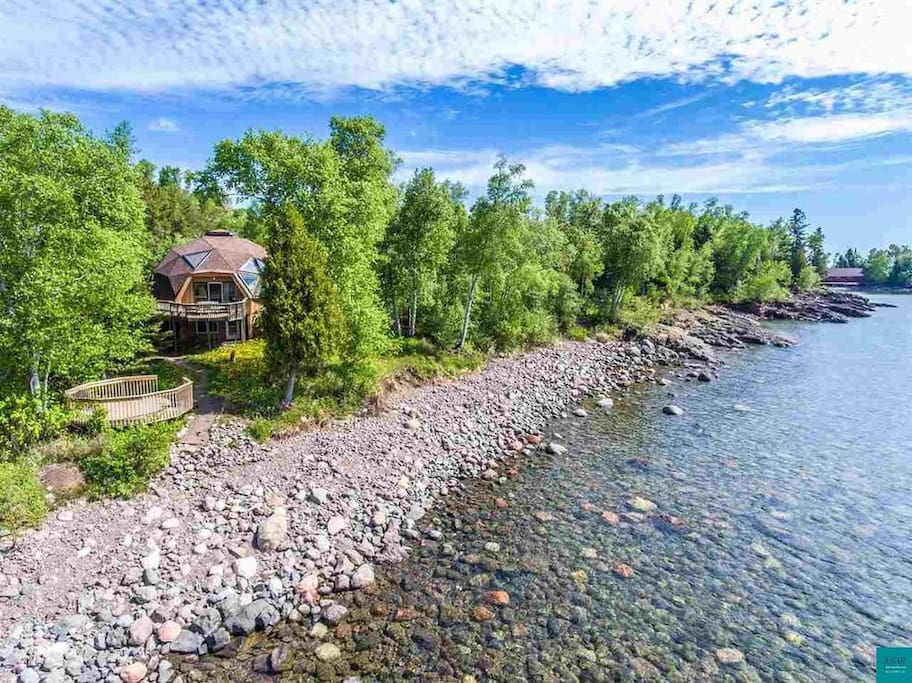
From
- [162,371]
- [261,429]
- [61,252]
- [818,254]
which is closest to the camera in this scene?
[61,252]

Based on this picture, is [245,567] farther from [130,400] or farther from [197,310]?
[197,310]

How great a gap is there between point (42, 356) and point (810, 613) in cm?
2298

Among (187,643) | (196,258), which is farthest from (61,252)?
(196,258)

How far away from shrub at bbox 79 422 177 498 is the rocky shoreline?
1.41ft

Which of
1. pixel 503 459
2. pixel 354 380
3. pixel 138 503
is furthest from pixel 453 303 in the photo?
pixel 138 503

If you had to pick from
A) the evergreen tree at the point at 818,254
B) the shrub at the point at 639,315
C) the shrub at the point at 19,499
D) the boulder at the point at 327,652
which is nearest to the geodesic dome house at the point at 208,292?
the shrub at the point at 19,499

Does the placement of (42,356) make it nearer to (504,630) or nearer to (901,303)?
(504,630)

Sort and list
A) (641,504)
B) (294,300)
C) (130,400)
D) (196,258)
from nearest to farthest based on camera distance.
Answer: (130,400), (641,504), (294,300), (196,258)

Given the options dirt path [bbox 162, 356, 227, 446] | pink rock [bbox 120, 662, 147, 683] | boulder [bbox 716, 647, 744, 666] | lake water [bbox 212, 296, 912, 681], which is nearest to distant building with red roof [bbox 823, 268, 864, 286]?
lake water [bbox 212, 296, 912, 681]

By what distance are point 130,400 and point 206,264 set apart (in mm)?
14904

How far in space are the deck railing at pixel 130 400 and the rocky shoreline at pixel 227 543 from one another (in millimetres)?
1798

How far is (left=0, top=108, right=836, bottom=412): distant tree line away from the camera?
14164 millimetres

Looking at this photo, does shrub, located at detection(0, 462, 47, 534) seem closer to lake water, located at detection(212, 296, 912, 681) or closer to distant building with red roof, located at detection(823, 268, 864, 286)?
lake water, located at detection(212, 296, 912, 681)

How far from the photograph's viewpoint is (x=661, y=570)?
505 inches
